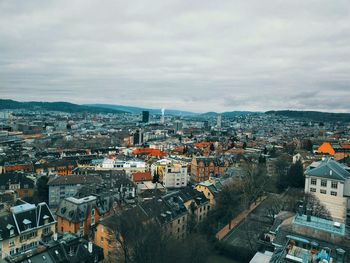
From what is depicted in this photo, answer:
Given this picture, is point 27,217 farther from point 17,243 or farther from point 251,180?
point 251,180

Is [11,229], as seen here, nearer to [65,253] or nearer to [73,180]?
[65,253]

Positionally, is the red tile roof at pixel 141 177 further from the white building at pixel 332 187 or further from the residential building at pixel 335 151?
the residential building at pixel 335 151

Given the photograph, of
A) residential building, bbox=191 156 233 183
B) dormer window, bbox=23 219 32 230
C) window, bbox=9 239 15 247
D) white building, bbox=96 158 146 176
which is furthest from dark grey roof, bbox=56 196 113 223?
residential building, bbox=191 156 233 183

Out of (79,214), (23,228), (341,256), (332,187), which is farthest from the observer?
(332,187)

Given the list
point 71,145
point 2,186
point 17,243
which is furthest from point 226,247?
point 71,145

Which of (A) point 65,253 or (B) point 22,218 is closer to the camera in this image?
(A) point 65,253

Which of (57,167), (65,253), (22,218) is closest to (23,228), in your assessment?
(22,218)

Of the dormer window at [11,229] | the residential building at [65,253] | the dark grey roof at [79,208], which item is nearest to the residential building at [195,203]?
the dark grey roof at [79,208]
